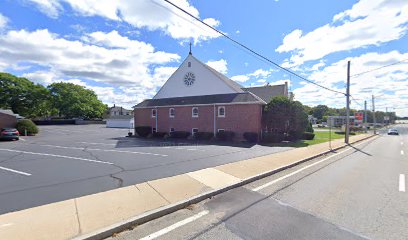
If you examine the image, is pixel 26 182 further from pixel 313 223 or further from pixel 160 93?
pixel 160 93

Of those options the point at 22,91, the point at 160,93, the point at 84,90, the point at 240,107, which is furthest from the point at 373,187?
the point at 84,90

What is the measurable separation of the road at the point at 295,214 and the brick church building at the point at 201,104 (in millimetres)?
17533

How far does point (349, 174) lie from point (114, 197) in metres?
8.94

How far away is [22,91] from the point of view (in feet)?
212

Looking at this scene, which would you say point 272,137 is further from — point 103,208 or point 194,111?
point 103,208

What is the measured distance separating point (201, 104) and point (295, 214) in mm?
23364

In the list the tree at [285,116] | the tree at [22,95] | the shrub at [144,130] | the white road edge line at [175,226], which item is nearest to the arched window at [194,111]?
the shrub at [144,130]

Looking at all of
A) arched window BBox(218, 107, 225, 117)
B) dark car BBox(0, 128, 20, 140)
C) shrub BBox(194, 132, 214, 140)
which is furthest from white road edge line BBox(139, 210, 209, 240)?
dark car BBox(0, 128, 20, 140)

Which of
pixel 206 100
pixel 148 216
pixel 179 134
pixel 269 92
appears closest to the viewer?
pixel 148 216

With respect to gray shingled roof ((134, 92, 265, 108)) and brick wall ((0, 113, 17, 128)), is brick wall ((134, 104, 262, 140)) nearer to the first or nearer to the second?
gray shingled roof ((134, 92, 265, 108))

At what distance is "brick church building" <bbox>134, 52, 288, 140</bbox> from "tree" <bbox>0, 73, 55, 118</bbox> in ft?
157

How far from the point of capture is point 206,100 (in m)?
29.2

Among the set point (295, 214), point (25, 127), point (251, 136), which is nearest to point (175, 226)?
point (295, 214)

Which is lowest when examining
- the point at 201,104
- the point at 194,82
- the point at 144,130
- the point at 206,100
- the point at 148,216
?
the point at 148,216
